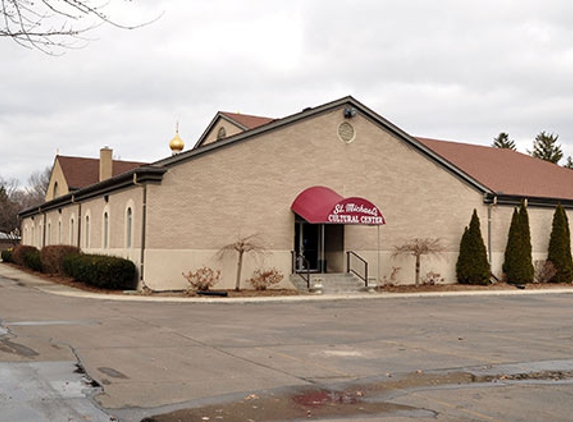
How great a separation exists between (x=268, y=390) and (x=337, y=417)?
1.59 meters

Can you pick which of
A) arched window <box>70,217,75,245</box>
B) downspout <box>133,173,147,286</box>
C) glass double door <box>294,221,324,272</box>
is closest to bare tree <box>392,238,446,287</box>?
glass double door <box>294,221,324,272</box>

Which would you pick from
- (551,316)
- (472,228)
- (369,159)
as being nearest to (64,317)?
(551,316)

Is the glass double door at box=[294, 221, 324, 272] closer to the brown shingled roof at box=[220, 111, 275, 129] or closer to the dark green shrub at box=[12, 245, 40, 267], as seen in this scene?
the brown shingled roof at box=[220, 111, 275, 129]

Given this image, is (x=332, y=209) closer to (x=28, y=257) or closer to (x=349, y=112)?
(x=349, y=112)

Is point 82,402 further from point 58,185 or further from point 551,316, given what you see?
point 58,185

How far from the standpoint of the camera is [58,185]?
50.6 metres

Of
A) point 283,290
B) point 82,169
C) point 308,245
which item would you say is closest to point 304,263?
point 308,245

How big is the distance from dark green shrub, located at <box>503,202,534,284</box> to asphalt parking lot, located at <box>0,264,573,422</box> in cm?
1290

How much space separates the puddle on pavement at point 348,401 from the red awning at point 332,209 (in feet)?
52.5

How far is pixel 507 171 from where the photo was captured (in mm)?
38719

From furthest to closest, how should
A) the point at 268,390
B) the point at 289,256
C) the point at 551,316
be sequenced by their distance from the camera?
the point at 289,256, the point at 551,316, the point at 268,390

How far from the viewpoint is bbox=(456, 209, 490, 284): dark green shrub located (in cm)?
3108

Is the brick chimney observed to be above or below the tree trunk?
above

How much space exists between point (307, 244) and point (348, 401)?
2107cm
